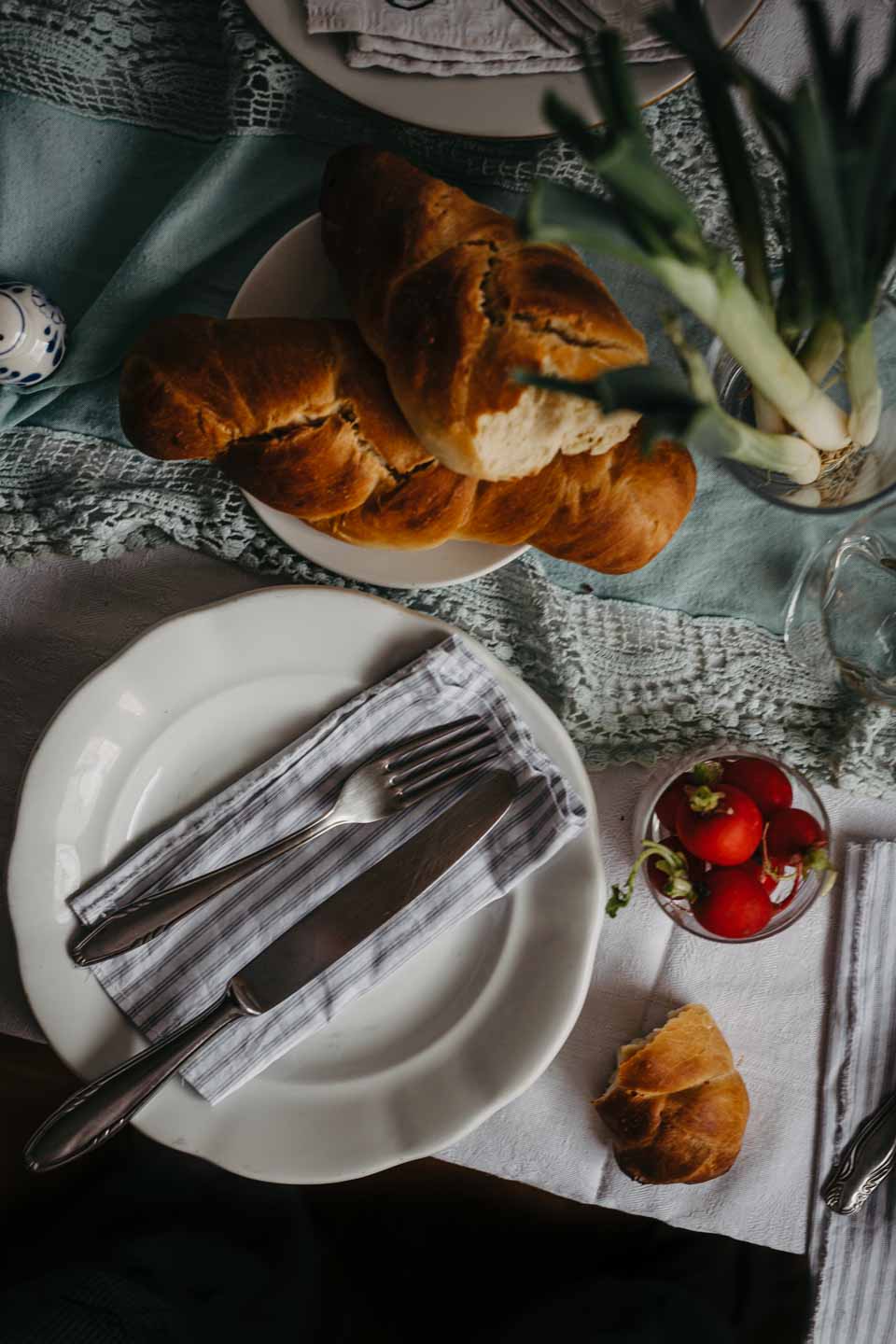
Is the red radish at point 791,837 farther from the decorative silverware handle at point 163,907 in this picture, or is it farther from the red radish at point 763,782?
the decorative silverware handle at point 163,907

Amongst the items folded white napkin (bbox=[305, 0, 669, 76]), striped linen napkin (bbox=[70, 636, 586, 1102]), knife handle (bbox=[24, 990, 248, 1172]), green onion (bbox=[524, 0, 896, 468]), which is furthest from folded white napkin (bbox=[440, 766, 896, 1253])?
folded white napkin (bbox=[305, 0, 669, 76])

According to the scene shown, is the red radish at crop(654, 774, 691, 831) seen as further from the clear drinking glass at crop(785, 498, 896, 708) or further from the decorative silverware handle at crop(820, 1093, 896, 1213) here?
the decorative silverware handle at crop(820, 1093, 896, 1213)

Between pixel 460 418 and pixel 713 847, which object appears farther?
pixel 713 847

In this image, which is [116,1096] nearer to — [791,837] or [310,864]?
[310,864]

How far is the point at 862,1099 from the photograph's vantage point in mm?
846

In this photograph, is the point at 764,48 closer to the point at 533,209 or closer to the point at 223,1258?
the point at 533,209

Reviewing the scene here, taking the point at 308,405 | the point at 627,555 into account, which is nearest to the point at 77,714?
the point at 308,405

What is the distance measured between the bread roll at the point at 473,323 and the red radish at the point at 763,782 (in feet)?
0.92

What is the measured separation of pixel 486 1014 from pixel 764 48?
0.74 metres

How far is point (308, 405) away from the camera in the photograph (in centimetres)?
68

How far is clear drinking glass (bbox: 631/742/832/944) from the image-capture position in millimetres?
815

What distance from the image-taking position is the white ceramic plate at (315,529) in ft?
2.48

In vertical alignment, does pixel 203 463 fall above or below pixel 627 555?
above

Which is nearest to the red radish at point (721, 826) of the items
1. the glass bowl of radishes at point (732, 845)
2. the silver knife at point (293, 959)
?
the glass bowl of radishes at point (732, 845)
